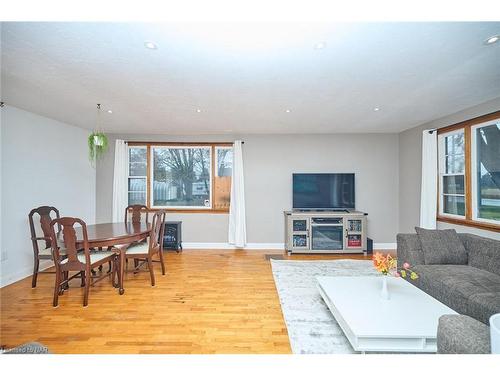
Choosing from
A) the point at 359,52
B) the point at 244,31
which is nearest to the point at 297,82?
the point at 359,52

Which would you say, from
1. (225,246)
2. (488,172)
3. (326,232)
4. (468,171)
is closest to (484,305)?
(488,172)

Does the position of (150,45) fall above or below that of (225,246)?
above

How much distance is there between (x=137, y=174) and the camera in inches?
210

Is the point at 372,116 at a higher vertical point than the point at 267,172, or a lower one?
higher

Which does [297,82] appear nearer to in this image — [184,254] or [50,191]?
[184,254]

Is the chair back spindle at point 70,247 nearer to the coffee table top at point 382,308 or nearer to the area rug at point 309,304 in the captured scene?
the area rug at point 309,304

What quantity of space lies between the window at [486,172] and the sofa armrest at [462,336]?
2.77m

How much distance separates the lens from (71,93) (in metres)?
2.93

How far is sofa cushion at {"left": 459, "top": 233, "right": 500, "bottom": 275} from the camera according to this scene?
99.6 inches

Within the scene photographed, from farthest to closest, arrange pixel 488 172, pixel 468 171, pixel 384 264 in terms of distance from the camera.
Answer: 1. pixel 468 171
2. pixel 488 172
3. pixel 384 264

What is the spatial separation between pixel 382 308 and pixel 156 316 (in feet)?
7.00

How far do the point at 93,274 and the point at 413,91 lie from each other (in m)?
4.96

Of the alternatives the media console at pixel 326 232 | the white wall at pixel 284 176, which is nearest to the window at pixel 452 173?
the white wall at pixel 284 176

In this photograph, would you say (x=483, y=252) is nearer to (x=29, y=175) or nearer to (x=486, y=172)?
(x=486, y=172)
